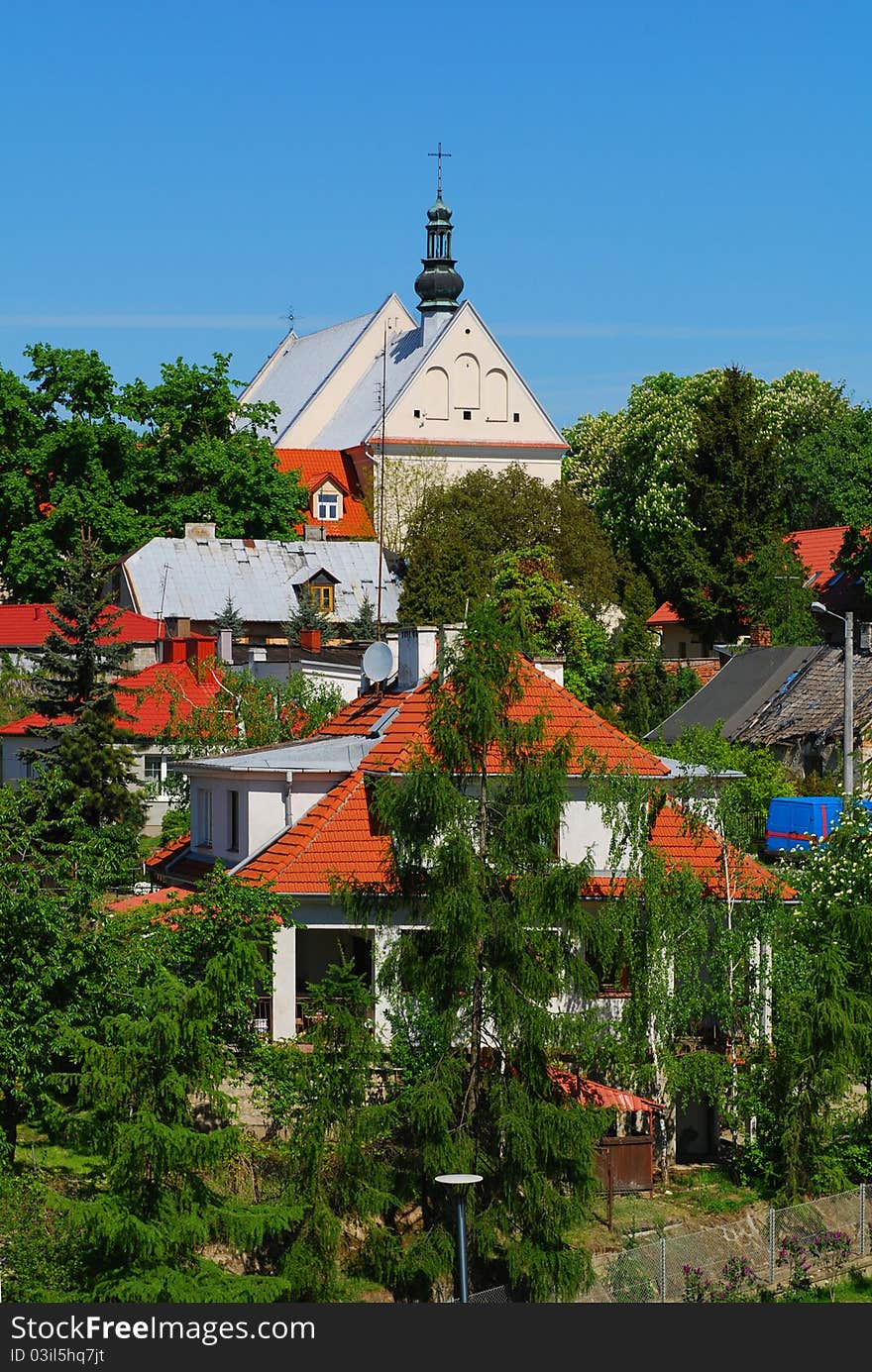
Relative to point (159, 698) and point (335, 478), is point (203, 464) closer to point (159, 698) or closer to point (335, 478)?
point (335, 478)

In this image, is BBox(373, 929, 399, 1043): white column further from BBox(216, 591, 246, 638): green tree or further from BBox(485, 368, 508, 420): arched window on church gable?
BBox(485, 368, 508, 420): arched window on church gable

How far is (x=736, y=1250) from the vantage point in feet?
Answer: 78.7

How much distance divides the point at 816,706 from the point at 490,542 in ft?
63.3

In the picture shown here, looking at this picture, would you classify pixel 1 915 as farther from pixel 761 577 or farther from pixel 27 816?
pixel 761 577

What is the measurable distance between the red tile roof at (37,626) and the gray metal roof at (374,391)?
27.9 meters

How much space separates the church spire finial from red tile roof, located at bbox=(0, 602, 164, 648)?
116ft

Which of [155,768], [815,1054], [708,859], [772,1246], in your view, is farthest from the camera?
[155,768]

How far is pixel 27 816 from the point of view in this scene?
3994 cm

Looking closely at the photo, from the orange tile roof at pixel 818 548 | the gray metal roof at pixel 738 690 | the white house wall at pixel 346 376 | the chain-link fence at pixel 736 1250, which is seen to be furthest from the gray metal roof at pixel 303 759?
the white house wall at pixel 346 376

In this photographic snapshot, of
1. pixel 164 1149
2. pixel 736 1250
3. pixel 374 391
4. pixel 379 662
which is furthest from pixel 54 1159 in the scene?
pixel 374 391

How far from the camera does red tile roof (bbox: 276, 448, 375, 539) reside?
88.2m

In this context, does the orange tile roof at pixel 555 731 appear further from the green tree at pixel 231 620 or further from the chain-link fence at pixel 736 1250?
the green tree at pixel 231 620

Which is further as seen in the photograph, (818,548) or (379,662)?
(818,548)

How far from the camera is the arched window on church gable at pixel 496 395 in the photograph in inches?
3696
